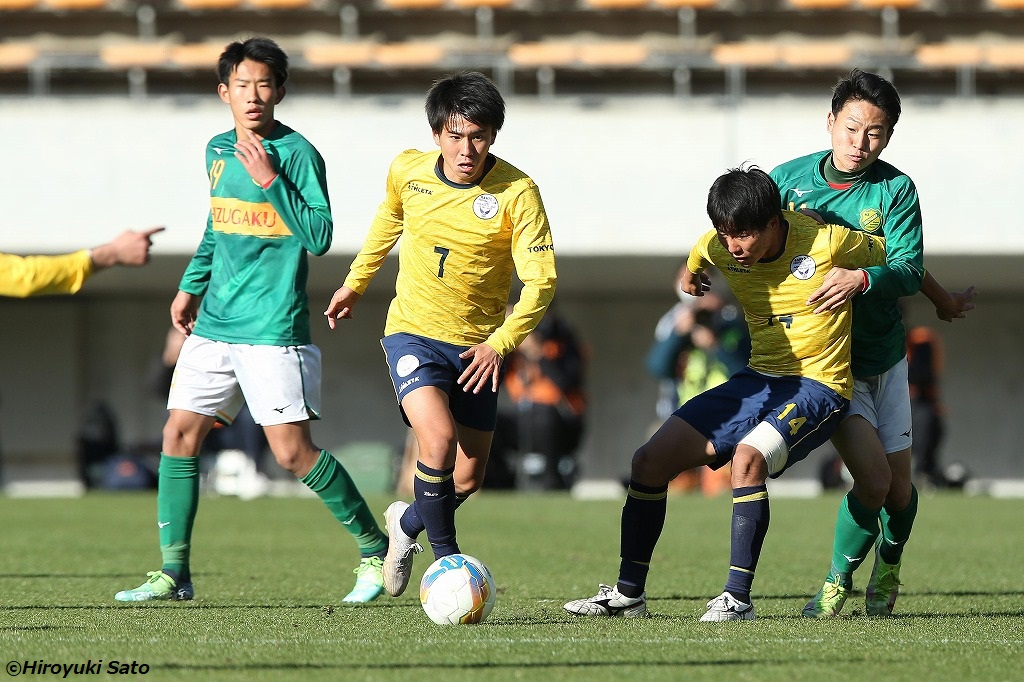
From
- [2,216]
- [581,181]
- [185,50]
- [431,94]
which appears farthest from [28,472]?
[431,94]

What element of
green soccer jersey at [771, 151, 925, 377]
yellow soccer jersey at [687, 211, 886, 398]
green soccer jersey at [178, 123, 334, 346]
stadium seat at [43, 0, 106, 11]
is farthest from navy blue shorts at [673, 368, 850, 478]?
stadium seat at [43, 0, 106, 11]

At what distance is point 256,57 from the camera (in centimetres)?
548

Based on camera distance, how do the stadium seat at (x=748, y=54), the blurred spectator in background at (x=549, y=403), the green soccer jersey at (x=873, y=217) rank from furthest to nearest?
the stadium seat at (x=748, y=54) → the blurred spectator in background at (x=549, y=403) → the green soccer jersey at (x=873, y=217)

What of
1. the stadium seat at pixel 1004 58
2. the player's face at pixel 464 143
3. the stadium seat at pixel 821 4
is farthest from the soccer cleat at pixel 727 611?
the stadium seat at pixel 821 4

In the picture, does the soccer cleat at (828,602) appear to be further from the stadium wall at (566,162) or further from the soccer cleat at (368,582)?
the stadium wall at (566,162)

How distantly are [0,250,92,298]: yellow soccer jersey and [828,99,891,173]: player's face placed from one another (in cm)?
265

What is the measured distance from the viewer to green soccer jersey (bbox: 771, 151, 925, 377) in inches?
198

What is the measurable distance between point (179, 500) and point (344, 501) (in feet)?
2.27

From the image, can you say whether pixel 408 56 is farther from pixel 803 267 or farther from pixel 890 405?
pixel 803 267

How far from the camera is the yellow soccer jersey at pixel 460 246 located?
5.01 m

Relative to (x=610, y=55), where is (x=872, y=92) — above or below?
below

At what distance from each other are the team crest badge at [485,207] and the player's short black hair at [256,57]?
1.08 metres

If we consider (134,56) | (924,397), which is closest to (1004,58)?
(924,397)

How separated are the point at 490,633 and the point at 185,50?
16443 mm
